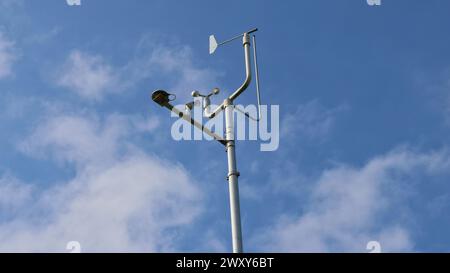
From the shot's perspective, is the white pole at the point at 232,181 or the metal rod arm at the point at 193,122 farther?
the metal rod arm at the point at 193,122

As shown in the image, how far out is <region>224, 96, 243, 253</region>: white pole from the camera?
1173 cm

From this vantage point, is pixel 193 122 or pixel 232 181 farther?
pixel 193 122

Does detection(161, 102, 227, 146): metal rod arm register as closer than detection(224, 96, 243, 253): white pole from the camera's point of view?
No

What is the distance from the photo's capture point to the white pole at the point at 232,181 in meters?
11.7

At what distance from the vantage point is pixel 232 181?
492 inches

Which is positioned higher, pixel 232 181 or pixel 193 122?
pixel 193 122

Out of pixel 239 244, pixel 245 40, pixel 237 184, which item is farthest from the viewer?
pixel 245 40
